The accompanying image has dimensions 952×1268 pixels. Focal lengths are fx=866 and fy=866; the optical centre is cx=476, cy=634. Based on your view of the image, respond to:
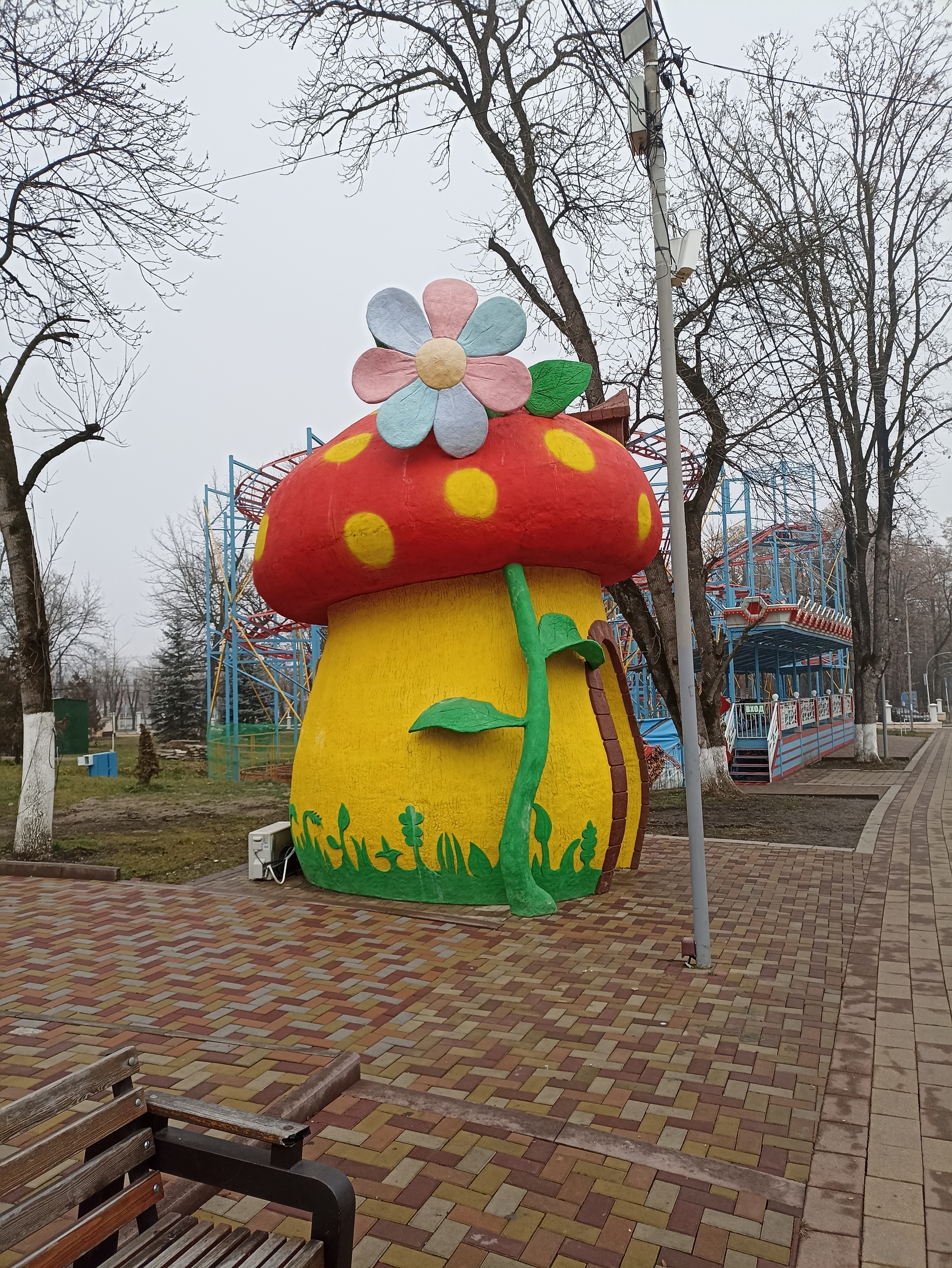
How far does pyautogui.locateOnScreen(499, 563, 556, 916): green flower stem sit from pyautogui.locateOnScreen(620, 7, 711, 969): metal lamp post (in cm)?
122

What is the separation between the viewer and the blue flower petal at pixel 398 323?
6.49 m

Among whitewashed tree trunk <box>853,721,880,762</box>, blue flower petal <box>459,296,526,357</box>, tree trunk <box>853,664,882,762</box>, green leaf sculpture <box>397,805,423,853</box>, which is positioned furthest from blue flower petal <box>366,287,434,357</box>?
whitewashed tree trunk <box>853,721,880,762</box>

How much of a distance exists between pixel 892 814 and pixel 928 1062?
8.58 m

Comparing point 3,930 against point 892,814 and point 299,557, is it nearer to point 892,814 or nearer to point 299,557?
point 299,557

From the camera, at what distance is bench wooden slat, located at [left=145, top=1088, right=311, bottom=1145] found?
2043 mm

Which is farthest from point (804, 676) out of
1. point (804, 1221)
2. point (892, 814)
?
point (804, 1221)

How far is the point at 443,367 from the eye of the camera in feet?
20.9

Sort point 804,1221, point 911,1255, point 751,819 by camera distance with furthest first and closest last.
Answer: point 751,819 → point 804,1221 → point 911,1255

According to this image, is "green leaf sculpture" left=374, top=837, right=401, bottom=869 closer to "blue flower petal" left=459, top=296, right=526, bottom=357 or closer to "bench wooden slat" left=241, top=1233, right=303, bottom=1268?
"blue flower petal" left=459, top=296, right=526, bottom=357

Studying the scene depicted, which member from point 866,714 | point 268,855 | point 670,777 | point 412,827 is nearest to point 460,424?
point 412,827

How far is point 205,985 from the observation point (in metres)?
5.05

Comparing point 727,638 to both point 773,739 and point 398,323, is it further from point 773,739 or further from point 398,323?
point 398,323

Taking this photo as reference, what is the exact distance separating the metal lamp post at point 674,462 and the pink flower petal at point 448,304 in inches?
60.4

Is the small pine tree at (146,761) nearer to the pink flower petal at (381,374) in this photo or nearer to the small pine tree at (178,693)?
the pink flower petal at (381,374)
